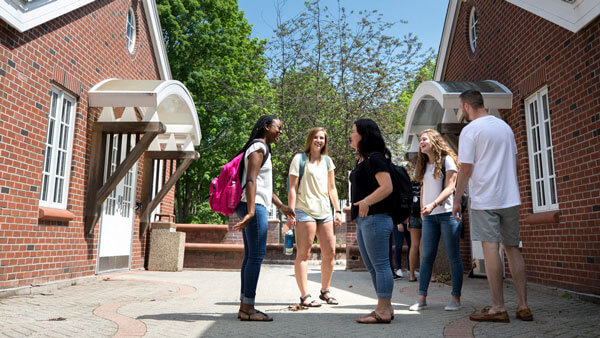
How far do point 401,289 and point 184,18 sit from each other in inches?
705

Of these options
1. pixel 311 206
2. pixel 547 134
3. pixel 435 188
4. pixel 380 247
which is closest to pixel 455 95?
pixel 547 134

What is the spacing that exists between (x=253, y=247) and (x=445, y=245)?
6.69 feet

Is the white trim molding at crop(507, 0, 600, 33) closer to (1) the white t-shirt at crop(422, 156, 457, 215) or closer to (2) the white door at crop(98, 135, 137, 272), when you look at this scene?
(1) the white t-shirt at crop(422, 156, 457, 215)

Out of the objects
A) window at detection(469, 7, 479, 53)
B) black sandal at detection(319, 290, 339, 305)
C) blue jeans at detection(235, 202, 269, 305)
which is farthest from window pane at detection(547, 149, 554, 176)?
blue jeans at detection(235, 202, 269, 305)

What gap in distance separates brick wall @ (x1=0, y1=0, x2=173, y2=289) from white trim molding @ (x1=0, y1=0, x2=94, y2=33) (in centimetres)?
14

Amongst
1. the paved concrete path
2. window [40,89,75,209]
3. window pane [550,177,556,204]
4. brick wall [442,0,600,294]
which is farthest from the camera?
window [40,89,75,209]

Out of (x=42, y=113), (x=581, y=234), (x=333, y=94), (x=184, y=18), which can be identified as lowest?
(x=581, y=234)

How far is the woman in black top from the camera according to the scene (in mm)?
3910

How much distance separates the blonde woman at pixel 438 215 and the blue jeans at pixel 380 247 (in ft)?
2.68

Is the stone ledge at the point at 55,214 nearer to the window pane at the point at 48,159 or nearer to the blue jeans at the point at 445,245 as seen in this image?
the window pane at the point at 48,159

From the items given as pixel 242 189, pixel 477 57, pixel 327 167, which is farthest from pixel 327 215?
pixel 477 57

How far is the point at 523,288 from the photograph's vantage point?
157 inches

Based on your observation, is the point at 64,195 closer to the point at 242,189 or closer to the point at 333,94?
the point at 242,189

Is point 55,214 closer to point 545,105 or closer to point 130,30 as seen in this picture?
point 130,30
